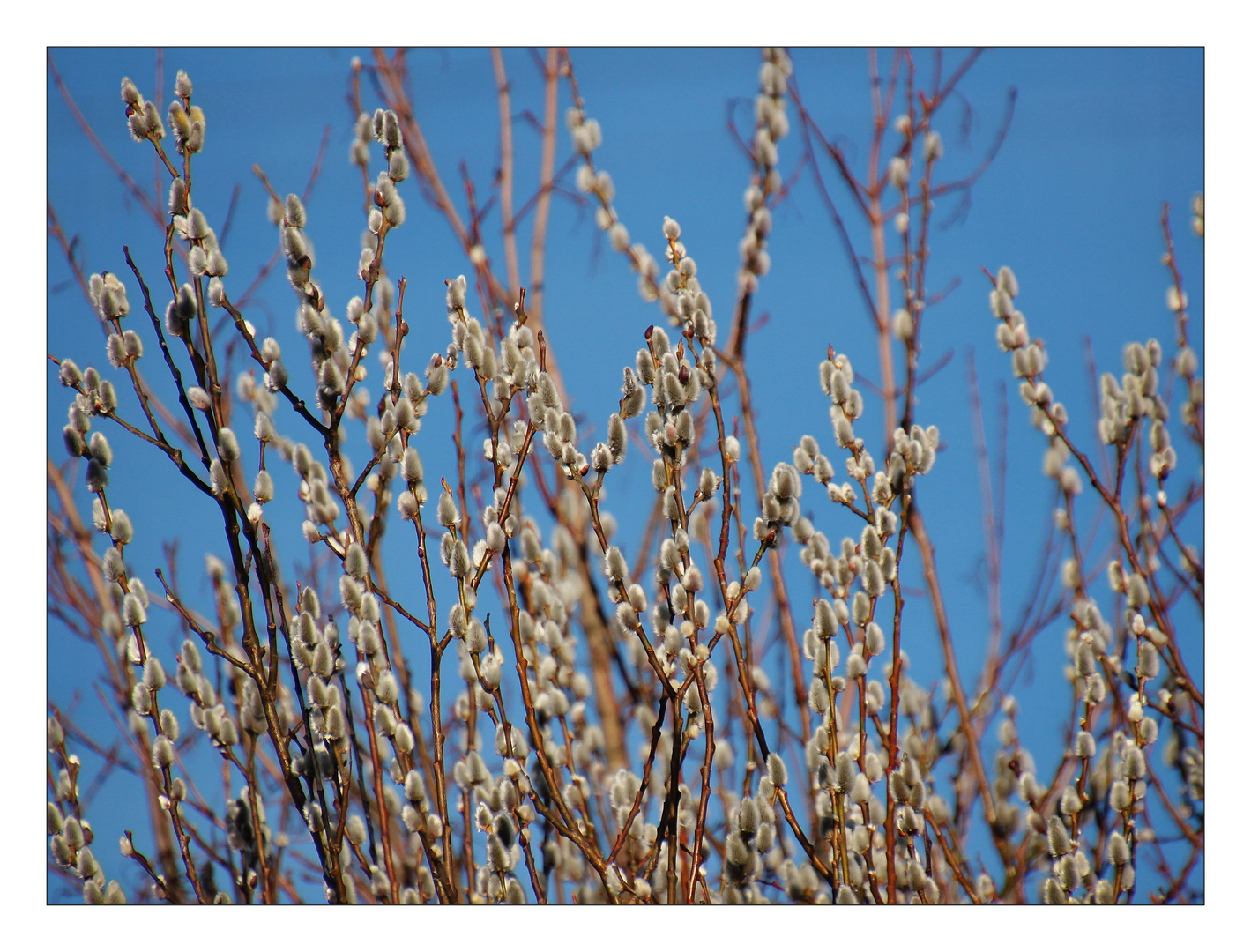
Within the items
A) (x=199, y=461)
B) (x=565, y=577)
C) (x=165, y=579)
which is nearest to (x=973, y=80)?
(x=565, y=577)

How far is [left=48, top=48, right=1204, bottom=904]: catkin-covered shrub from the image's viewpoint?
1137 millimetres

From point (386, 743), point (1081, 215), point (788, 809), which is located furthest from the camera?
point (1081, 215)

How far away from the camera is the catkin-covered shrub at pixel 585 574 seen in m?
1.14

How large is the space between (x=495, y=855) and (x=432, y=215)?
80 cm

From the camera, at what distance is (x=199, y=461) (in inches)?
51.5

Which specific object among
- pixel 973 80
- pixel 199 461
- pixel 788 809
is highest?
pixel 973 80

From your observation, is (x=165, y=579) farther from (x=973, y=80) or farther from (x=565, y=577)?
(x=973, y=80)

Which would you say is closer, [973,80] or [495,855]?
[495,855]

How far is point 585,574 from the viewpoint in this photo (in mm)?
1304

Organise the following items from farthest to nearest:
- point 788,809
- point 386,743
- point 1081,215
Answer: point 1081,215 → point 386,743 → point 788,809

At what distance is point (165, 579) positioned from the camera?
130 cm

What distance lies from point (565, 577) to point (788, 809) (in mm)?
377
